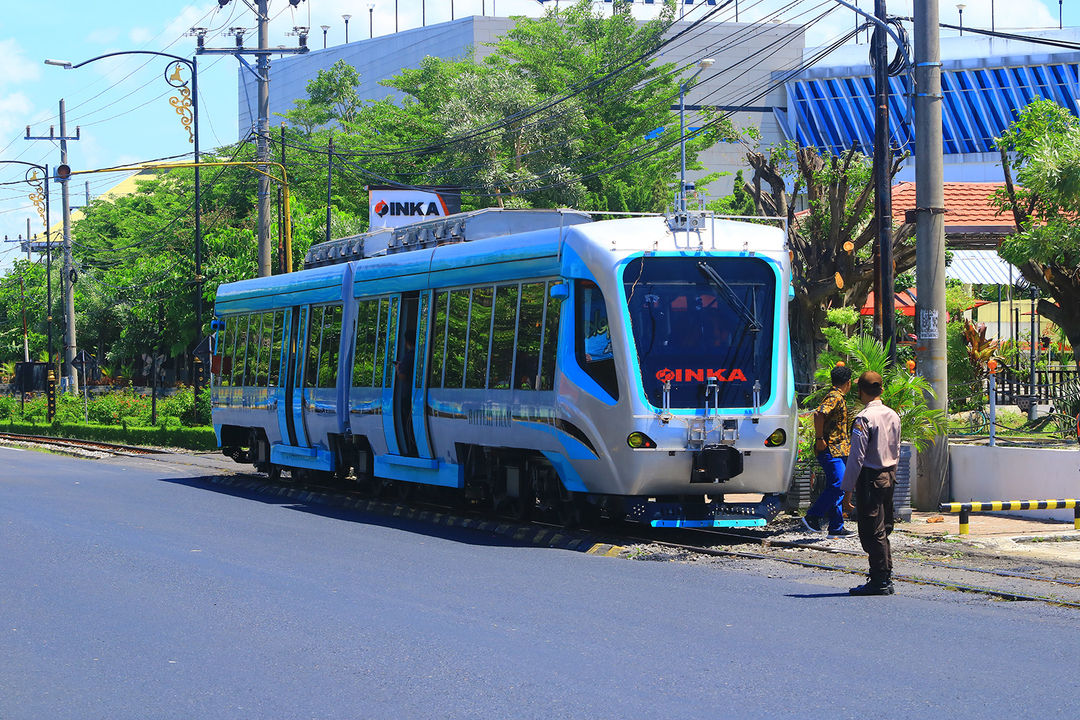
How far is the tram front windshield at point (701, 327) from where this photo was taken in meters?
14.5

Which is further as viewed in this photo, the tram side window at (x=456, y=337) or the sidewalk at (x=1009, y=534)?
the tram side window at (x=456, y=337)

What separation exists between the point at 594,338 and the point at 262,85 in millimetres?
22252

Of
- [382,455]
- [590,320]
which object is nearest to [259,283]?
[382,455]

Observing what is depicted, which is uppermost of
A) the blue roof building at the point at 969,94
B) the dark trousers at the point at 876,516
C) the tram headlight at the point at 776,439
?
the blue roof building at the point at 969,94

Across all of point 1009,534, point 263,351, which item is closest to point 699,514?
point 1009,534

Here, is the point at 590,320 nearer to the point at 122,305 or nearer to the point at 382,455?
the point at 382,455

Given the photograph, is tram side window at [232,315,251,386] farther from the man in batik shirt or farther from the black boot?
the black boot

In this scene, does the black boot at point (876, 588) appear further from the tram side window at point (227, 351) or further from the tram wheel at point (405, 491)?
the tram side window at point (227, 351)

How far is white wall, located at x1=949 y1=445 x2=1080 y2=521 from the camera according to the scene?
53.9 feet

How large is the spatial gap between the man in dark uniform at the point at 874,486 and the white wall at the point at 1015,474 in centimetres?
565

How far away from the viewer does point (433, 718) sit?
729cm

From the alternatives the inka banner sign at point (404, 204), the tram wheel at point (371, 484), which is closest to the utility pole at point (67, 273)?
the inka banner sign at point (404, 204)

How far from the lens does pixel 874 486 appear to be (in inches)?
442

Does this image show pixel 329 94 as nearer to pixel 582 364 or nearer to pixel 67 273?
pixel 67 273
